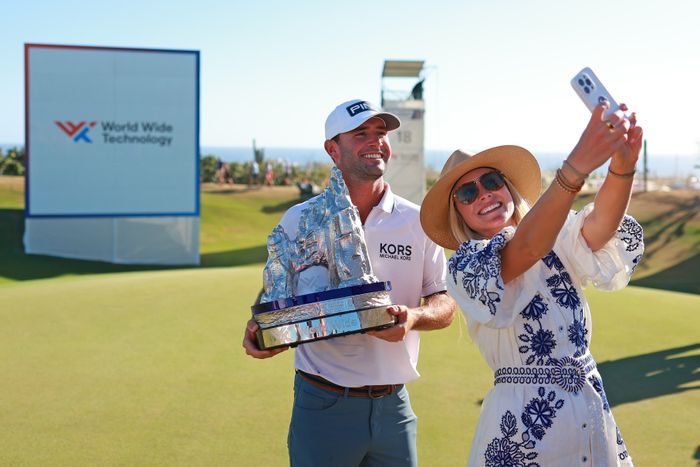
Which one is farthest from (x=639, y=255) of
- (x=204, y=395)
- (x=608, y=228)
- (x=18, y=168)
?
(x=18, y=168)

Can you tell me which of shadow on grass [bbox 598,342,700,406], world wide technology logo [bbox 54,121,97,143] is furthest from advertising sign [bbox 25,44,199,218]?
shadow on grass [bbox 598,342,700,406]

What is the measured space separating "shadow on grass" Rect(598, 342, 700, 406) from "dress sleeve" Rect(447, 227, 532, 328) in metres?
3.69

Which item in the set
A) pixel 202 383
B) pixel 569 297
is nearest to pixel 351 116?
pixel 569 297

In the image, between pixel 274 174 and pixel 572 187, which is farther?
pixel 274 174

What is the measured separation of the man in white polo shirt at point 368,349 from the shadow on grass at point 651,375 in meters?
3.01

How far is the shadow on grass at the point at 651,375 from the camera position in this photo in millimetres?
5934

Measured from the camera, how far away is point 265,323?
109 inches

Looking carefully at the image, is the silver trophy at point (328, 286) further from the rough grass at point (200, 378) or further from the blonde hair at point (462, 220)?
the rough grass at point (200, 378)

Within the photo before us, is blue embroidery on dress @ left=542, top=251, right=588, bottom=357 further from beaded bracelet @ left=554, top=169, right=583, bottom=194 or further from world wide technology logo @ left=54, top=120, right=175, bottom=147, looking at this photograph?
world wide technology logo @ left=54, top=120, right=175, bottom=147

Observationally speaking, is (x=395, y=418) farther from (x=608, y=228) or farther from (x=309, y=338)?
(x=608, y=228)

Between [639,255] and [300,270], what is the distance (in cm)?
116

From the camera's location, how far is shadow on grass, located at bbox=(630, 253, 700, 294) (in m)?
13.8

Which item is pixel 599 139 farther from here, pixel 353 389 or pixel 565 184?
pixel 353 389

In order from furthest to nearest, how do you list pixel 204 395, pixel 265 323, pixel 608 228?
pixel 204 395 < pixel 265 323 < pixel 608 228
